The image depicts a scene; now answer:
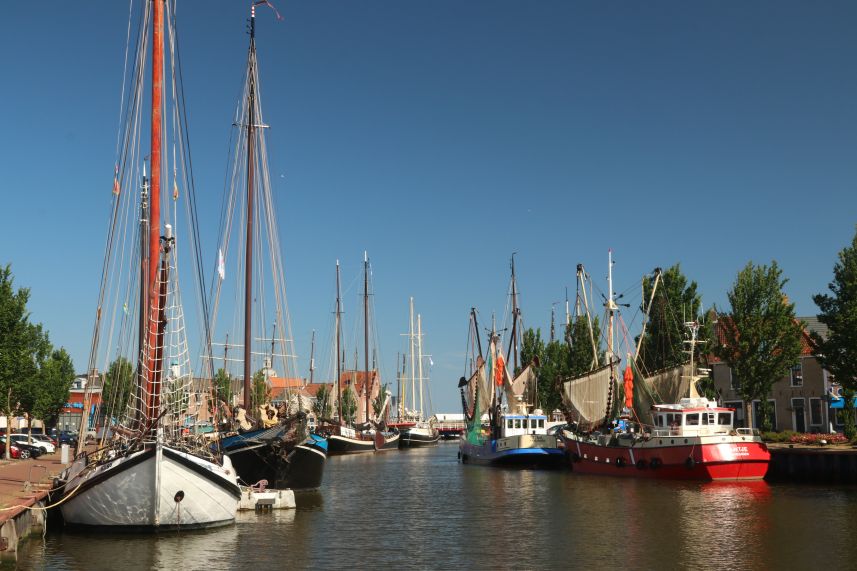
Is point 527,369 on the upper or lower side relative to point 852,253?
lower

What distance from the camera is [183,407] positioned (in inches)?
1234

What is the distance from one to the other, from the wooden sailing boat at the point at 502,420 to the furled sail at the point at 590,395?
191 inches

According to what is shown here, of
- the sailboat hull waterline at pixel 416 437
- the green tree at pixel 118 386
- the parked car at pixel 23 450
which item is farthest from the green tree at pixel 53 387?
the sailboat hull waterline at pixel 416 437

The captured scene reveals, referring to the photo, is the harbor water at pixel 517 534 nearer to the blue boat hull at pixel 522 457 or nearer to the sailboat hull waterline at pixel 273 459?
the sailboat hull waterline at pixel 273 459

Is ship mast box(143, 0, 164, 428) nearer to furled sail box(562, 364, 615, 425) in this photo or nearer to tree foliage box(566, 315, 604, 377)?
furled sail box(562, 364, 615, 425)

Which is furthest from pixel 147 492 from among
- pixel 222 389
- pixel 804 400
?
pixel 222 389

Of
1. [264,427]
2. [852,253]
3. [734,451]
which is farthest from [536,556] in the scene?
[852,253]

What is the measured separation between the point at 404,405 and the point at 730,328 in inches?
3983

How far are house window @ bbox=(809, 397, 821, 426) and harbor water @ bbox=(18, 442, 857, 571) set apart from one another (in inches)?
994

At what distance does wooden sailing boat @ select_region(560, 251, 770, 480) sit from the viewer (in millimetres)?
53156

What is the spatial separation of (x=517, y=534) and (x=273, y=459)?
1478cm

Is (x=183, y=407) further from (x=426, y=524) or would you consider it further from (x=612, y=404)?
(x=612, y=404)

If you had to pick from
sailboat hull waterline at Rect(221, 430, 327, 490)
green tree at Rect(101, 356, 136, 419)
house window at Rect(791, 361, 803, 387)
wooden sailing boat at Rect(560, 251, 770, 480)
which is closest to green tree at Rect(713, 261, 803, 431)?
wooden sailing boat at Rect(560, 251, 770, 480)

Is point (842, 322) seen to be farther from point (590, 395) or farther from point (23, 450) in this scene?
point (23, 450)
